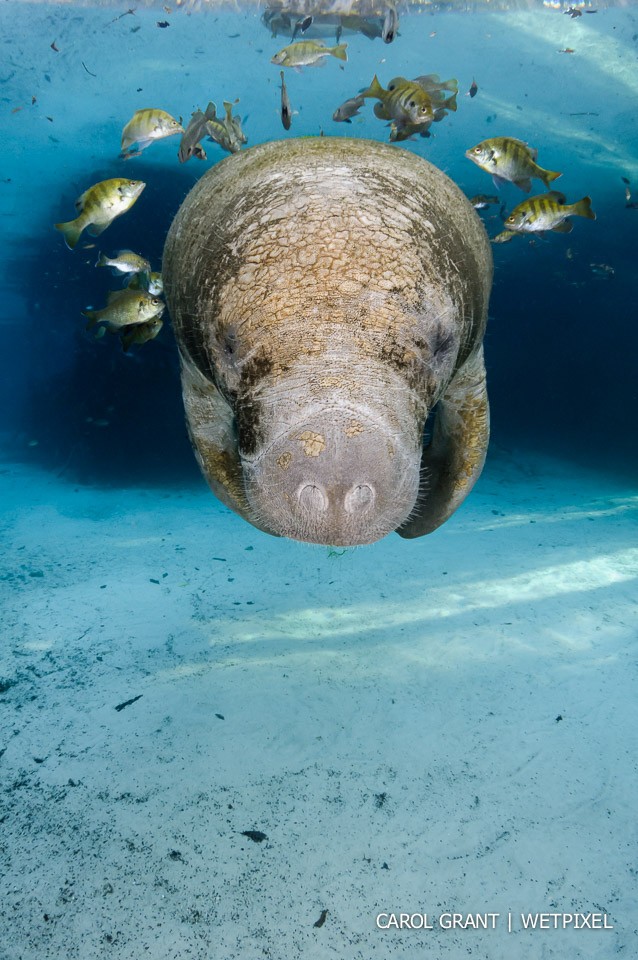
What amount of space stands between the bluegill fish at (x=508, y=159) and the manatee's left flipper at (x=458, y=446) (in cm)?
231

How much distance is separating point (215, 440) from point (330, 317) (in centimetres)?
223

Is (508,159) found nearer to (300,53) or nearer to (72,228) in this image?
(300,53)

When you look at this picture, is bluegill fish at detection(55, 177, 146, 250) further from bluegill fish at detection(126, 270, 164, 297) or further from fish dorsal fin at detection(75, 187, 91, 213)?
bluegill fish at detection(126, 270, 164, 297)

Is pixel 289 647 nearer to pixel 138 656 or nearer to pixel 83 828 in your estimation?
pixel 138 656

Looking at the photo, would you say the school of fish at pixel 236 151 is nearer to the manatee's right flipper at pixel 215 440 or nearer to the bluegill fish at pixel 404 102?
the bluegill fish at pixel 404 102

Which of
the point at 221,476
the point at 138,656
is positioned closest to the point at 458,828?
the point at 221,476

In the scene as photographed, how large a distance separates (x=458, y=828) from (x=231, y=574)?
224 inches

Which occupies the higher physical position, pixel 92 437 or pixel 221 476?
pixel 221 476

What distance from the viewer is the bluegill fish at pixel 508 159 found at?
5.17 metres

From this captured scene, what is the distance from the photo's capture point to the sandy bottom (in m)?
3.43

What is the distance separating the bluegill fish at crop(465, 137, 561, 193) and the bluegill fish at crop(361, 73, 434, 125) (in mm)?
647

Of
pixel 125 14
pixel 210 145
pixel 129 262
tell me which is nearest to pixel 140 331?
pixel 129 262

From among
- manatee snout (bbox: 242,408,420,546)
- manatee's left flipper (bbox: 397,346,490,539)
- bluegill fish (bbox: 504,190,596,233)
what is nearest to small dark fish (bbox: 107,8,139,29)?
bluegill fish (bbox: 504,190,596,233)

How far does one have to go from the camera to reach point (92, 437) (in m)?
21.9
